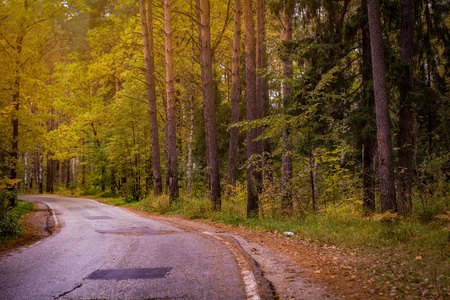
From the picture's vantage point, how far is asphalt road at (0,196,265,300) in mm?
4438

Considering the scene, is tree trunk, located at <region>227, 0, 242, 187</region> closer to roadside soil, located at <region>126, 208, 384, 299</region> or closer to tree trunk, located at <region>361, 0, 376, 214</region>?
tree trunk, located at <region>361, 0, 376, 214</region>

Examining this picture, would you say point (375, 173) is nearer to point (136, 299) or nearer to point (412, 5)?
point (412, 5)

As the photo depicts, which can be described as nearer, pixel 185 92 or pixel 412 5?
pixel 412 5

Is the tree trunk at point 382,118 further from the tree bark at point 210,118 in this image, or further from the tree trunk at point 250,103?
the tree bark at point 210,118

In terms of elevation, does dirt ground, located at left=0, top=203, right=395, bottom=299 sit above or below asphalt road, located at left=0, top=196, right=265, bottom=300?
below

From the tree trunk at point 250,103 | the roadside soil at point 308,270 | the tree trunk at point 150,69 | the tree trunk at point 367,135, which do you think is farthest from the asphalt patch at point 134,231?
the tree trunk at point 150,69

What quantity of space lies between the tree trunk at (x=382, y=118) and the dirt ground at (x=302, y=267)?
2.80m

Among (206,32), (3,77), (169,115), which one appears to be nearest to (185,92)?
(169,115)

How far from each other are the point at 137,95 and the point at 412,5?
19.0 meters

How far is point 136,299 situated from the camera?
13.7 ft

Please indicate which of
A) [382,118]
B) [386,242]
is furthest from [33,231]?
[382,118]

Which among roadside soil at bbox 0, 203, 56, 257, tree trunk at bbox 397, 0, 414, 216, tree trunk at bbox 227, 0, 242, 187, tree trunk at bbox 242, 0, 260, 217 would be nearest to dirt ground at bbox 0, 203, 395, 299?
roadside soil at bbox 0, 203, 56, 257

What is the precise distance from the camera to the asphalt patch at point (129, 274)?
5.14 metres

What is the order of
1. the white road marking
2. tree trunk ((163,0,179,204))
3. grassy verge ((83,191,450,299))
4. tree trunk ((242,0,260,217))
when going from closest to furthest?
1. the white road marking
2. grassy verge ((83,191,450,299))
3. tree trunk ((242,0,260,217))
4. tree trunk ((163,0,179,204))
